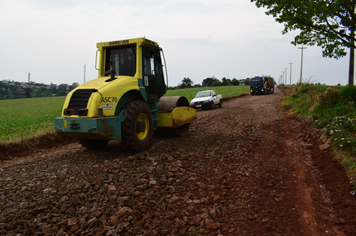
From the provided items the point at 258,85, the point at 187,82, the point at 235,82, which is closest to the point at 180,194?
the point at 258,85

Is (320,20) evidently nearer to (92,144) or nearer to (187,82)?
(92,144)

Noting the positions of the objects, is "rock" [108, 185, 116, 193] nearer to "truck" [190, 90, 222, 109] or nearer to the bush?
the bush

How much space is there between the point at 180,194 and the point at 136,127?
113 inches

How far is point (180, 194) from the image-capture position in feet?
15.8

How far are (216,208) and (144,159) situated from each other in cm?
254

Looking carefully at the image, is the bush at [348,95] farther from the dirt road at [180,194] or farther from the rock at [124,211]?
the rock at [124,211]

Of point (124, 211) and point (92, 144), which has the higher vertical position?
point (92, 144)

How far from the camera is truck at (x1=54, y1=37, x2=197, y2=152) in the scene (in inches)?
239

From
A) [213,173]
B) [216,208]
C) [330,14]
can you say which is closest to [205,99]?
[330,14]

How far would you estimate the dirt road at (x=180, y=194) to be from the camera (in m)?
3.71

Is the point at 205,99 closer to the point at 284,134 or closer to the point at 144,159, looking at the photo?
the point at 284,134

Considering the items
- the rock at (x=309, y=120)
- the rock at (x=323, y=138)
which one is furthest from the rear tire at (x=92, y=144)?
the rock at (x=309, y=120)

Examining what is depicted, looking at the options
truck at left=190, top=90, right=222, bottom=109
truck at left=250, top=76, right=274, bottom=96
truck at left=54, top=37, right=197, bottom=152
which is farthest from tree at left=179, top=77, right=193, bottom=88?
truck at left=54, top=37, right=197, bottom=152

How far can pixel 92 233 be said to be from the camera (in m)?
3.50
